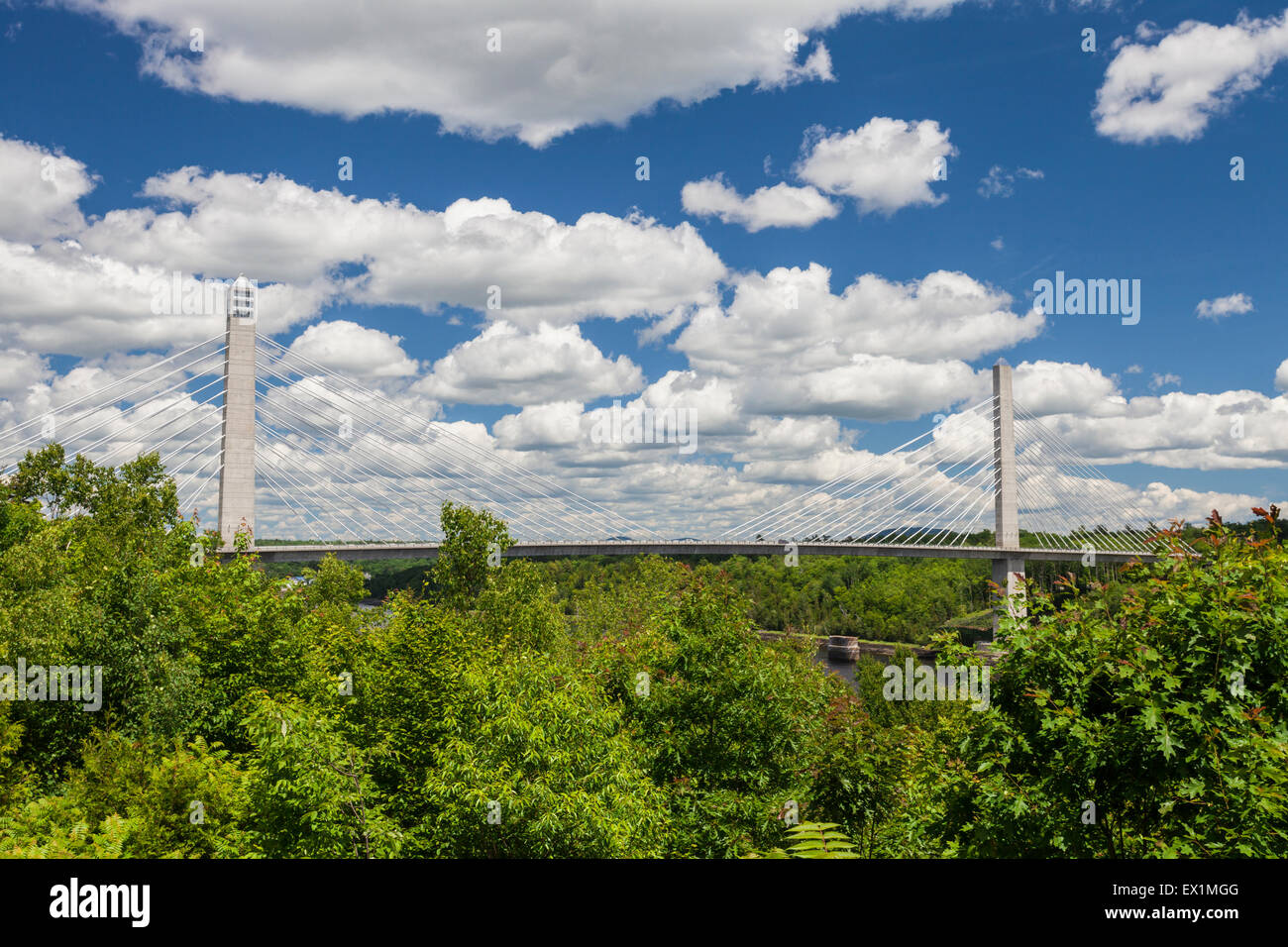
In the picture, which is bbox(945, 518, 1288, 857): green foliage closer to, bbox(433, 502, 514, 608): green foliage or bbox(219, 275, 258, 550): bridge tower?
bbox(433, 502, 514, 608): green foliage

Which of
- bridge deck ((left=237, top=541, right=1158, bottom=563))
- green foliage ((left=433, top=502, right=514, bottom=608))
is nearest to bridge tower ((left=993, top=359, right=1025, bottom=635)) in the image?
bridge deck ((left=237, top=541, right=1158, bottom=563))

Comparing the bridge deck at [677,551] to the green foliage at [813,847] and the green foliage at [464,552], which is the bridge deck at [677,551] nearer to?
the green foliage at [464,552]

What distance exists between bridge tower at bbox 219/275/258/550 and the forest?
22.9 meters

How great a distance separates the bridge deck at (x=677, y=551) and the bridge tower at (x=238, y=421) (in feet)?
28.8

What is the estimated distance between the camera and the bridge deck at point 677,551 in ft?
214

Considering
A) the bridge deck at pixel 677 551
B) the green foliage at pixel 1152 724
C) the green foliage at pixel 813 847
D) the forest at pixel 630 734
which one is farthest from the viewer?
the bridge deck at pixel 677 551

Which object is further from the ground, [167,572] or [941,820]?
[167,572]

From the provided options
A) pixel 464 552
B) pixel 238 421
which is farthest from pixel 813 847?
pixel 238 421

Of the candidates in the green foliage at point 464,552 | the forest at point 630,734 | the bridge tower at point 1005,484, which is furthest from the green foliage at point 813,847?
the bridge tower at point 1005,484

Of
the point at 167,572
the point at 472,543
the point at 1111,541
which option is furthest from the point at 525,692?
the point at 1111,541

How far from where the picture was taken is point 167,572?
2547 centimetres
